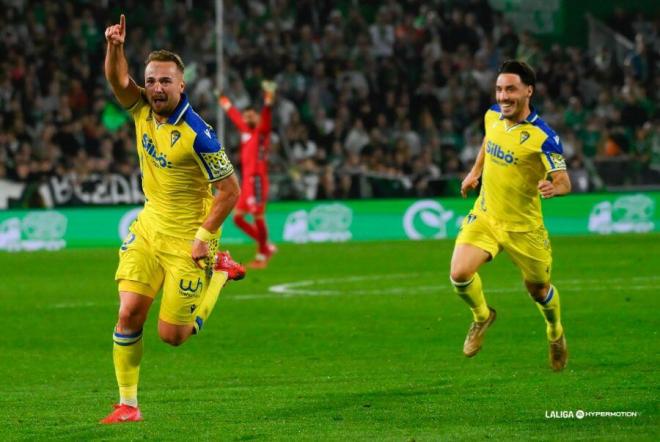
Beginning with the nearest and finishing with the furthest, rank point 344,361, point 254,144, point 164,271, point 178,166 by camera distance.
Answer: point 178,166 → point 164,271 → point 344,361 → point 254,144

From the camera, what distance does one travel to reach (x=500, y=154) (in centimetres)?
1065

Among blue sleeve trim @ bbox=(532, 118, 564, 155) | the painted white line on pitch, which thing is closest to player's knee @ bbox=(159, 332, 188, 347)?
blue sleeve trim @ bbox=(532, 118, 564, 155)

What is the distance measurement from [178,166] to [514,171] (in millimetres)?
3179

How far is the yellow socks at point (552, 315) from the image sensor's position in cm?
1068

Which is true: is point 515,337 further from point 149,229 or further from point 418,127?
point 418,127

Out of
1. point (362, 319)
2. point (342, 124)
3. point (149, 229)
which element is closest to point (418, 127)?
point (342, 124)

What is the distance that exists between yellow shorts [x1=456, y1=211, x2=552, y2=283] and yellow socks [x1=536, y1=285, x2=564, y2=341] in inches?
6.5

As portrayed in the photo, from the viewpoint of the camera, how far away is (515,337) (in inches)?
501

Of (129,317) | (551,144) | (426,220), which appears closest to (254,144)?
(426,220)

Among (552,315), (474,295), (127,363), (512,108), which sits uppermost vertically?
(512,108)

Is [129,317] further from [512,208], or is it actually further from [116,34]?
[512,208]

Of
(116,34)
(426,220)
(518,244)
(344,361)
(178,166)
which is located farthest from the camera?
(426,220)

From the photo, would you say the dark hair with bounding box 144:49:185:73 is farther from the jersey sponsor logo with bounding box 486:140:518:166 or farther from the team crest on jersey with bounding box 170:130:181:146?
the jersey sponsor logo with bounding box 486:140:518:166

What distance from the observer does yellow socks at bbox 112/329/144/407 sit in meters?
8.46
